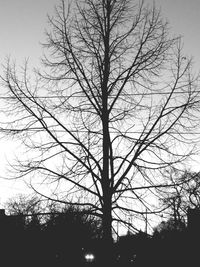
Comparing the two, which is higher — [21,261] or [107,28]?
[107,28]

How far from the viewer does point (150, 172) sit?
666 centimetres

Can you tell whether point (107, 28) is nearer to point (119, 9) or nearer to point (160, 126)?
point (119, 9)

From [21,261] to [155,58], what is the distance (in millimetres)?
15395

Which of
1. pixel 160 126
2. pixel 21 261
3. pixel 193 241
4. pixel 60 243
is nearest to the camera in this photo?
pixel 160 126

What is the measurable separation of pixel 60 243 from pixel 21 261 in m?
9.16

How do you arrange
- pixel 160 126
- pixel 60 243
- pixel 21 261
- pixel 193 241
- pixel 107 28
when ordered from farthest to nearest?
pixel 60 243, pixel 193 241, pixel 21 261, pixel 107 28, pixel 160 126

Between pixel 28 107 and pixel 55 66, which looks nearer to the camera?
pixel 28 107

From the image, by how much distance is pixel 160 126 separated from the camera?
21.6ft

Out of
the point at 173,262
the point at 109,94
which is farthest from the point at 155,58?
the point at 173,262

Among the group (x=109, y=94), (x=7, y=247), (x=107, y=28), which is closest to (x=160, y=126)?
(x=109, y=94)

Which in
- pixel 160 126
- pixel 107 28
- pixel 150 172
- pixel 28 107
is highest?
pixel 107 28

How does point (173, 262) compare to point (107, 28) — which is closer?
point (107, 28)

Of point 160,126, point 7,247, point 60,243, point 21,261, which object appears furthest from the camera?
point 60,243

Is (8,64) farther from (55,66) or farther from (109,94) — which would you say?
(109,94)
